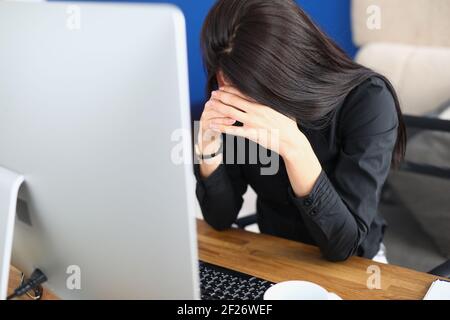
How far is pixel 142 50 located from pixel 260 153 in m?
0.80

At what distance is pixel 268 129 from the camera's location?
3.18 ft

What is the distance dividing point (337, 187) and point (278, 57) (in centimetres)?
32

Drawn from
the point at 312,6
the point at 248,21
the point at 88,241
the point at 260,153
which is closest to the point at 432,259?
the point at 260,153

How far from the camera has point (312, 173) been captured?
1040 millimetres

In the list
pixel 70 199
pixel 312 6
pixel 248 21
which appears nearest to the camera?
pixel 70 199

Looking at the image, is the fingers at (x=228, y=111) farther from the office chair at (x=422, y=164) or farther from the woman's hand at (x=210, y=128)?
the office chair at (x=422, y=164)

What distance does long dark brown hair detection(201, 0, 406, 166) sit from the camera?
0.99m

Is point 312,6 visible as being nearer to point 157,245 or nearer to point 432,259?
point 432,259

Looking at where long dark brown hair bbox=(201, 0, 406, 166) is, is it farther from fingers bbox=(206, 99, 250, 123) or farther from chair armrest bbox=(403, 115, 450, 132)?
chair armrest bbox=(403, 115, 450, 132)

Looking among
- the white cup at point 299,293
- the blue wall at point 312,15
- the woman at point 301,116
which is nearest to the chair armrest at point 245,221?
the woman at point 301,116

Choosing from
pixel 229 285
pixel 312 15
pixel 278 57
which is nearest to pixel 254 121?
pixel 278 57

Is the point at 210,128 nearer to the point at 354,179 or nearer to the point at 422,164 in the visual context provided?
the point at 354,179

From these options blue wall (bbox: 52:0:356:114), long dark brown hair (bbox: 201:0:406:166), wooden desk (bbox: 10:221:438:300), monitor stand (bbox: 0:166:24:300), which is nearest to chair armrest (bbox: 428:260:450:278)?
wooden desk (bbox: 10:221:438:300)

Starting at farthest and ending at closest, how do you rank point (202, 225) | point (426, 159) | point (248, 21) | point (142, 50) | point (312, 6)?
point (312, 6) < point (426, 159) < point (202, 225) < point (248, 21) < point (142, 50)
